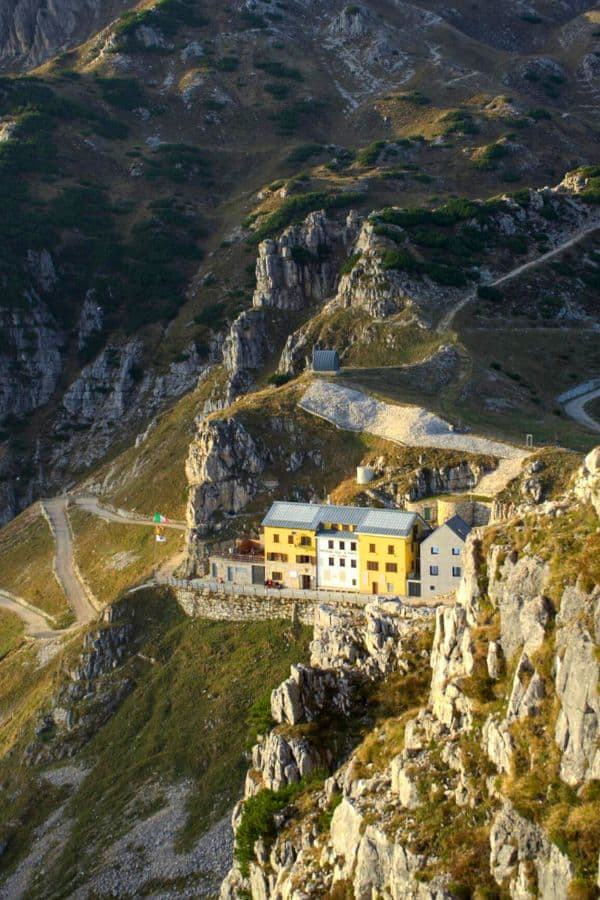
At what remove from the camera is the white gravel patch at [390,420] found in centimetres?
7444

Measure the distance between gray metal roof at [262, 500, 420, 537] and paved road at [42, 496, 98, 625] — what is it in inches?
739

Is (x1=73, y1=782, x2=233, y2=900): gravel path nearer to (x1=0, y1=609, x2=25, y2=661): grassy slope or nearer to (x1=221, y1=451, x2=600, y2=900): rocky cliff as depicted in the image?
(x1=221, y1=451, x2=600, y2=900): rocky cliff

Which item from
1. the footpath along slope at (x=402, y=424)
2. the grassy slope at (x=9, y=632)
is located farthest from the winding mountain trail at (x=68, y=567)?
the footpath along slope at (x=402, y=424)

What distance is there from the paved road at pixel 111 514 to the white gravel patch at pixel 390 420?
15898 mm

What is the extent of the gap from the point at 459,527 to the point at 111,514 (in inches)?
1885

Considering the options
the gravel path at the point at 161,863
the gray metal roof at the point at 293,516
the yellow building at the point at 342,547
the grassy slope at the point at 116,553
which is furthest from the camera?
the grassy slope at the point at 116,553

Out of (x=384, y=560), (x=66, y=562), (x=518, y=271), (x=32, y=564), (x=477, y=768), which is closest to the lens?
(x=477, y=768)

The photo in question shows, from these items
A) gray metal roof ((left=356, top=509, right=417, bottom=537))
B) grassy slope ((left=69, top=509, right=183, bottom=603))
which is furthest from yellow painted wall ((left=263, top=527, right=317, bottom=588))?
grassy slope ((left=69, top=509, right=183, bottom=603))

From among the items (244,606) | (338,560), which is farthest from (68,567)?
(338,560)

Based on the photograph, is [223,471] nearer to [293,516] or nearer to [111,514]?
[293,516]

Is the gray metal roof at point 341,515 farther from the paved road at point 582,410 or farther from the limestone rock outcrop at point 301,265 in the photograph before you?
the limestone rock outcrop at point 301,265

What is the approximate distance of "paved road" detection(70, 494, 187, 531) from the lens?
88.3m

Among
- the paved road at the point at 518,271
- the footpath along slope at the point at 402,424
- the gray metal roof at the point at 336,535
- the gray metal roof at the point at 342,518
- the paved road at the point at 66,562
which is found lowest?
the paved road at the point at 66,562

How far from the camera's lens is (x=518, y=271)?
121 metres
